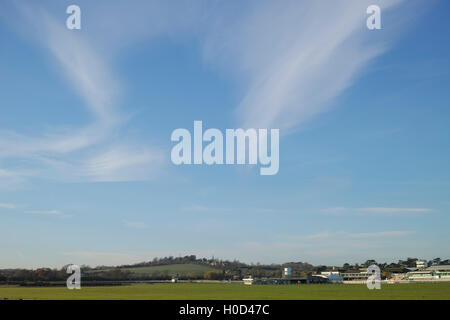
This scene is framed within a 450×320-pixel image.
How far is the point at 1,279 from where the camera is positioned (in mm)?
198000
